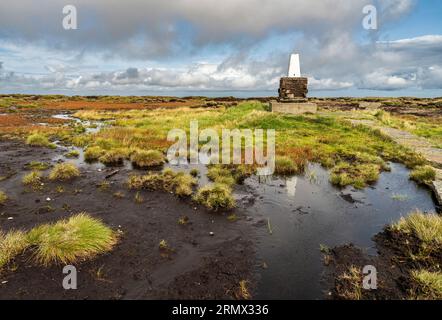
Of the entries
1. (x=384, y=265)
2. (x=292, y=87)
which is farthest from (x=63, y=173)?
(x=292, y=87)

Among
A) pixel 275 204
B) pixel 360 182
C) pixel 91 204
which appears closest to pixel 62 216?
pixel 91 204

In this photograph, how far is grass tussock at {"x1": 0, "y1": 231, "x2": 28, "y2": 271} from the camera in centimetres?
674

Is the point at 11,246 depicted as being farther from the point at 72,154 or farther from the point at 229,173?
A: the point at 72,154

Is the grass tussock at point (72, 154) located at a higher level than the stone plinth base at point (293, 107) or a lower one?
lower

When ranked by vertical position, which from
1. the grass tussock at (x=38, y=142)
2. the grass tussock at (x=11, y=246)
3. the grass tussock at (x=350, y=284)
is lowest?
the grass tussock at (x=350, y=284)

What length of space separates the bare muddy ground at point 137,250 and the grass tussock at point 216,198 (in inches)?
12.3

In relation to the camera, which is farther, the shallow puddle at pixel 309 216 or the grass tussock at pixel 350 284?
the shallow puddle at pixel 309 216

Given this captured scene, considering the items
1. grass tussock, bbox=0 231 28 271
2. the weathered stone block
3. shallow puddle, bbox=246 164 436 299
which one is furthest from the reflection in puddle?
the weathered stone block

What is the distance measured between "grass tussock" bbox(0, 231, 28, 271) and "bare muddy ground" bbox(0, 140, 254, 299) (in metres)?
0.18

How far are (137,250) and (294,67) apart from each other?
98.1 ft

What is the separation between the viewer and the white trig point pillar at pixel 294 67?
3312 centimetres

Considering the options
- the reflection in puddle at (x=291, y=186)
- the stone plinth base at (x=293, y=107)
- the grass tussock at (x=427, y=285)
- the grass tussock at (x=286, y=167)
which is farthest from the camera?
the stone plinth base at (x=293, y=107)

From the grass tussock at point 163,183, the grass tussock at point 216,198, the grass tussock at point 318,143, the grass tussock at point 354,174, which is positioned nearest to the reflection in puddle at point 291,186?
the grass tussock at point 318,143

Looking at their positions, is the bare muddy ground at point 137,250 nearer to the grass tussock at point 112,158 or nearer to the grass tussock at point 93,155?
the grass tussock at point 112,158
